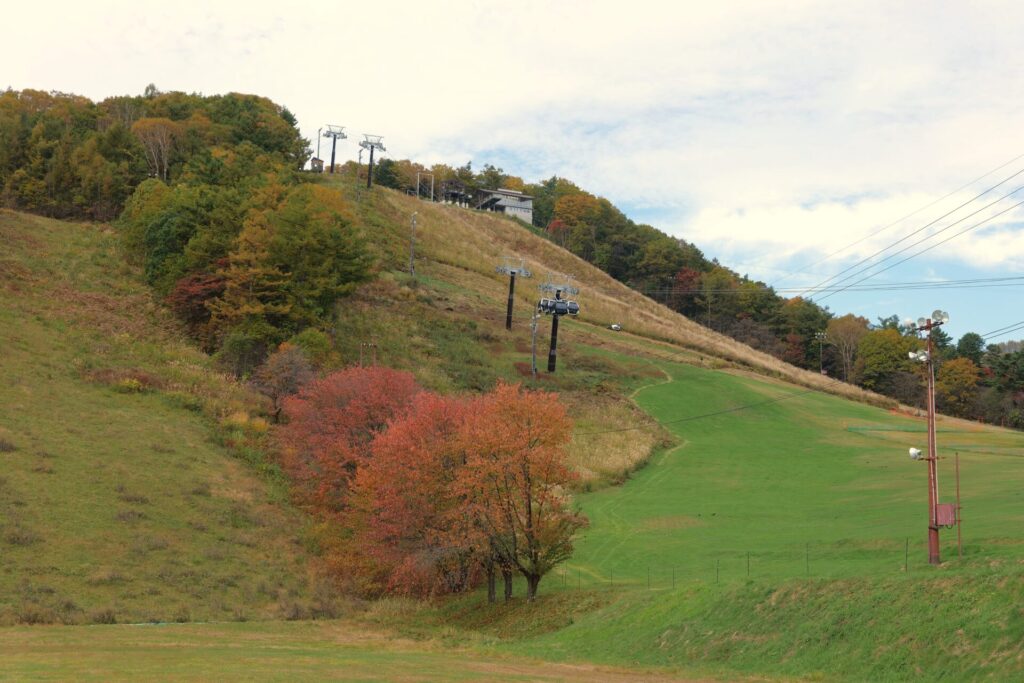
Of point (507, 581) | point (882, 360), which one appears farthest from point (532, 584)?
point (882, 360)

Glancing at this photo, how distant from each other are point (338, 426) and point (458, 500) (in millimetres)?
15306

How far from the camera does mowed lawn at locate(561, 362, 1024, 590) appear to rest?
40531 mm

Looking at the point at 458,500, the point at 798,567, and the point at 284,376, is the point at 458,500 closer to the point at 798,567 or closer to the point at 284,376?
the point at 798,567

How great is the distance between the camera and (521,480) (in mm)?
44062

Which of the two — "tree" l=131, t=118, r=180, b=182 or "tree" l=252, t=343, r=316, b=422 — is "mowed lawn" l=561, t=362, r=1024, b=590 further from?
"tree" l=131, t=118, r=180, b=182

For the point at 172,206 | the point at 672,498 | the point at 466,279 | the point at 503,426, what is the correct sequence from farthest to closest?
the point at 466,279
the point at 172,206
the point at 672,498
the point at 503,426

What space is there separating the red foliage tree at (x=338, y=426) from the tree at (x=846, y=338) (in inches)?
4798

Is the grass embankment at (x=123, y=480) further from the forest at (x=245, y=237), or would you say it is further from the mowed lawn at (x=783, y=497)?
the mowed lawn at (x=783, y=497)

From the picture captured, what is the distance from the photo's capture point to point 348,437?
5834cm

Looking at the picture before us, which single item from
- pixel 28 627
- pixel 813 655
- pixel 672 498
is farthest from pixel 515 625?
pixel 672 498

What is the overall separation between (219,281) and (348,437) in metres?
35.2

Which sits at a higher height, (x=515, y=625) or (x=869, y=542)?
(x=869, y=542)

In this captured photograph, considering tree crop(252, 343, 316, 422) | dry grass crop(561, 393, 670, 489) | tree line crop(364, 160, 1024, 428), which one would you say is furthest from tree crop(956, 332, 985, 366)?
tree crop(252, 343, 316, 422)

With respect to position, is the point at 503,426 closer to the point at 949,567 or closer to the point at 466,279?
the point at 949,567
